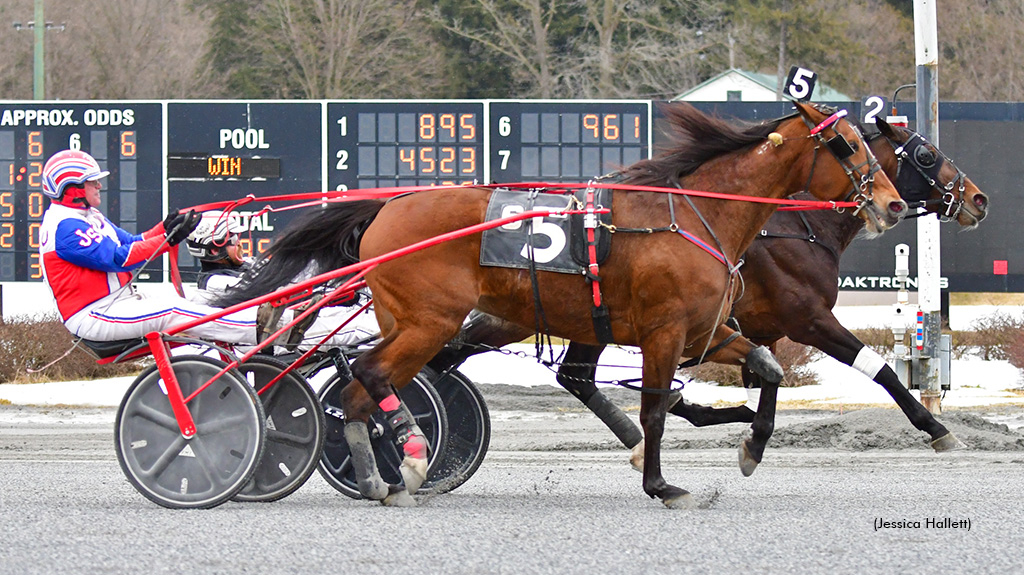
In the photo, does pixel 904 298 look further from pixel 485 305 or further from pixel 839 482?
pixel 485 305

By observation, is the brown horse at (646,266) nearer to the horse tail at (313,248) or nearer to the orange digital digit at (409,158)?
the horse tail at (313,248)

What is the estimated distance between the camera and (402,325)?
6.03 metres

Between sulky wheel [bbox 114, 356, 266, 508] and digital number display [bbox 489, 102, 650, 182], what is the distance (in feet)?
30.5

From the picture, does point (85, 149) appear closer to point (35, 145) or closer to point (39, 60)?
point (35, 145)

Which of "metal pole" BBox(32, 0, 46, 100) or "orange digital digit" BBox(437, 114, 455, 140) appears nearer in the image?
"orange digital digit" BBox(437, 114, 455, 140)

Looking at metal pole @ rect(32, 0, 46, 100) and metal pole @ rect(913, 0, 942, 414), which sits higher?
metal pole @ rect(32, 0, 46, 100)

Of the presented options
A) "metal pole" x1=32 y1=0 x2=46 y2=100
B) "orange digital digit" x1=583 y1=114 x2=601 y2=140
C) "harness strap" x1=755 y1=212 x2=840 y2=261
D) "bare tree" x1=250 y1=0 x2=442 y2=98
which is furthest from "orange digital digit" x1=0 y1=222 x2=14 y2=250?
"bare tree" x1=250 y1=0 x2=442 y2=98

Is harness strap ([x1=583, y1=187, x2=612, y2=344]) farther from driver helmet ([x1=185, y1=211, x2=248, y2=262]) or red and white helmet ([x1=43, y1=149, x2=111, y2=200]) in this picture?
red and white helmet ([x1=43, y1=149, x2=111, y2=200])

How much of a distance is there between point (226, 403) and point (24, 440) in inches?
175

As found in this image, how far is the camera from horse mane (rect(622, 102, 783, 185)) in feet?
20.9

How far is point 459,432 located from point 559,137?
882 cm

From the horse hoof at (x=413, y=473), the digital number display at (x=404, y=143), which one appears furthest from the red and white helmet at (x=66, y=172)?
the digital number display at (x=404, y=143)

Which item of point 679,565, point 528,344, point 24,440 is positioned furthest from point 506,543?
point 528,344

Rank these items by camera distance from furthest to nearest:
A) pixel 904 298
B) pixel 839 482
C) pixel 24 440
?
pixel 904 298 → pixel 24 440 → pixel 839 482
